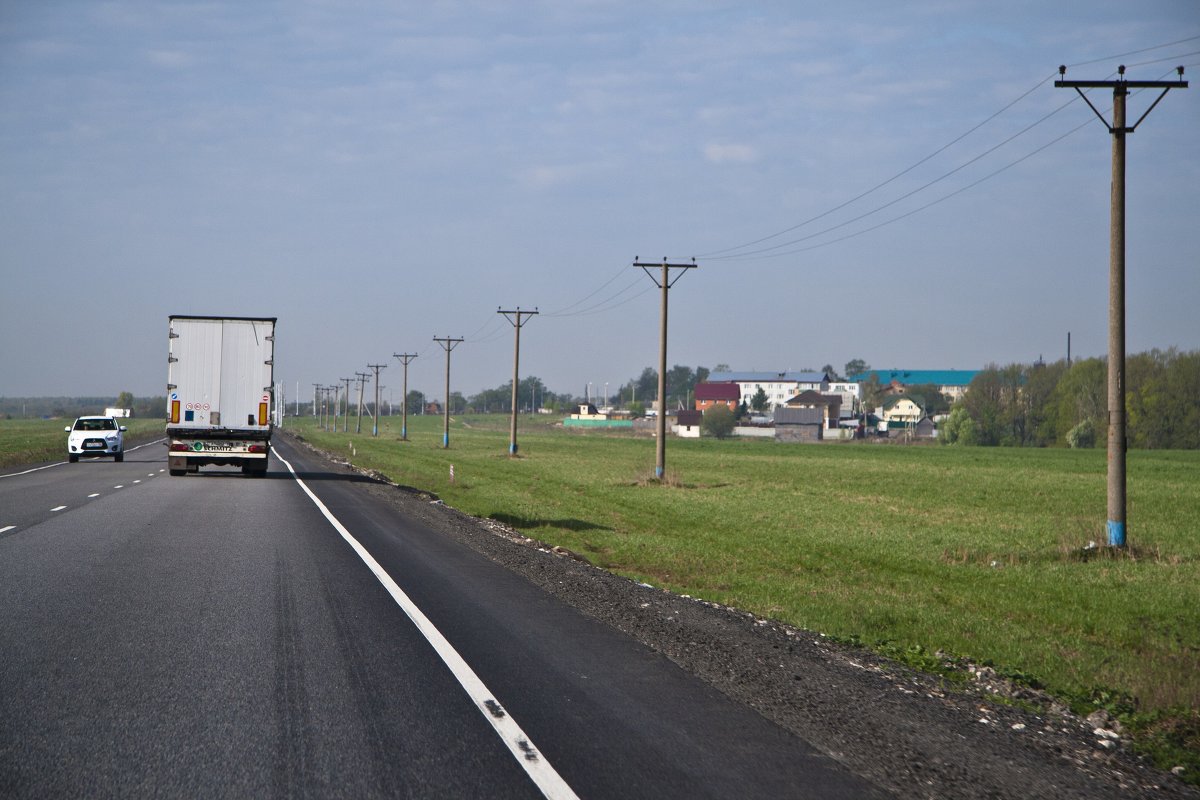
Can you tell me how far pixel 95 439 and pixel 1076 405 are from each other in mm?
102388

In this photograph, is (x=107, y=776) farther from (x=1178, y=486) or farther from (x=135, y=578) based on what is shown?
(x=1178, y=486)

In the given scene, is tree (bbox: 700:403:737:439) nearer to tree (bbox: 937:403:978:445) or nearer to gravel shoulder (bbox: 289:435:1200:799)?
tree (bbox: 937:403:978:445)

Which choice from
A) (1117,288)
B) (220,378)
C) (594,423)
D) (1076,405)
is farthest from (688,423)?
(1117,288)

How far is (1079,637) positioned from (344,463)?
4450cm

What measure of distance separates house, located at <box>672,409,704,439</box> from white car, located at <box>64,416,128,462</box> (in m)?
122

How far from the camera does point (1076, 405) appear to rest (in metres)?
121

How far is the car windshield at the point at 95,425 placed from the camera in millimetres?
48750

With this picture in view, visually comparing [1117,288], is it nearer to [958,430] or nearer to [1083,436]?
[1083,436]

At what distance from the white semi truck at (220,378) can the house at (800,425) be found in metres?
121

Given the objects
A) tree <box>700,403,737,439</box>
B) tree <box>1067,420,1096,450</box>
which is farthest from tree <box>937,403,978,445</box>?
tree <box>700,403,737,439</box>

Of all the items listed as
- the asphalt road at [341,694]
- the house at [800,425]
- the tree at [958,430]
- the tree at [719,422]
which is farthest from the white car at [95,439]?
the tree at [719,422]

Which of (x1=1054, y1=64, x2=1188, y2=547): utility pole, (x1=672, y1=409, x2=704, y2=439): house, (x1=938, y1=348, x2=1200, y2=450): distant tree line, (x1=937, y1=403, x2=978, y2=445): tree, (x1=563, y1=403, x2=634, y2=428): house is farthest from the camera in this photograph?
(x1=563, y1=403, x2=634, y2=428): house

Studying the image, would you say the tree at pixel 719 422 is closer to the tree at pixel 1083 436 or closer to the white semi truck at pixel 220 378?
the tree at pixel 1083 436

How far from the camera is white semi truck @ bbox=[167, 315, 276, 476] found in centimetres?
3123
